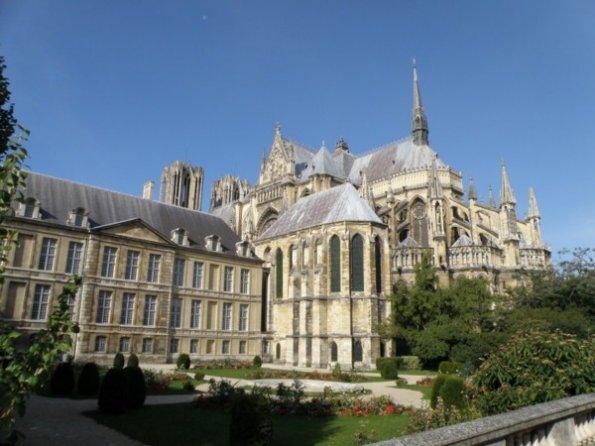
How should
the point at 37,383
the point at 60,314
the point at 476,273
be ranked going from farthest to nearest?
the point at 476,273, the point at 60,314, the point at 37,383

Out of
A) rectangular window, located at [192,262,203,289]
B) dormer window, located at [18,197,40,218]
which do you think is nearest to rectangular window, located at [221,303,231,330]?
rectangular window, located at [192,262,203,289]

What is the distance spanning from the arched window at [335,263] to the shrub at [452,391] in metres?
23.0

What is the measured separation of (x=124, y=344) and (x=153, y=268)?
5606 mm

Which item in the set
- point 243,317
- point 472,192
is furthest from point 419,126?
point 243,317

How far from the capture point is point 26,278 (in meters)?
28.3

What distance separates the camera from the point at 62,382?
16.9m

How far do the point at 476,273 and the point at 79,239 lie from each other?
106 ft

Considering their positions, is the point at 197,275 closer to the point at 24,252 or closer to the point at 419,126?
the point at 24,252

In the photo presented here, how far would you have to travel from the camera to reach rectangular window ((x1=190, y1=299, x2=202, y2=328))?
36.2m

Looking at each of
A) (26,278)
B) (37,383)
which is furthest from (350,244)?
(37,383)

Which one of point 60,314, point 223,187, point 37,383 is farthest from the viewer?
point 223,187

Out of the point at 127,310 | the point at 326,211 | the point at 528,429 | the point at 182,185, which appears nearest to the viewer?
the point at 528,429

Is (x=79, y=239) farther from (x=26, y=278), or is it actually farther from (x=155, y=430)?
(x=155, y=430)

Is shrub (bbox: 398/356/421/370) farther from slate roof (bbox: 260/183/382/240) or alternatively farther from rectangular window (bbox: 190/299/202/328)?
rectangular window (bbox: 190/299/202/328)
